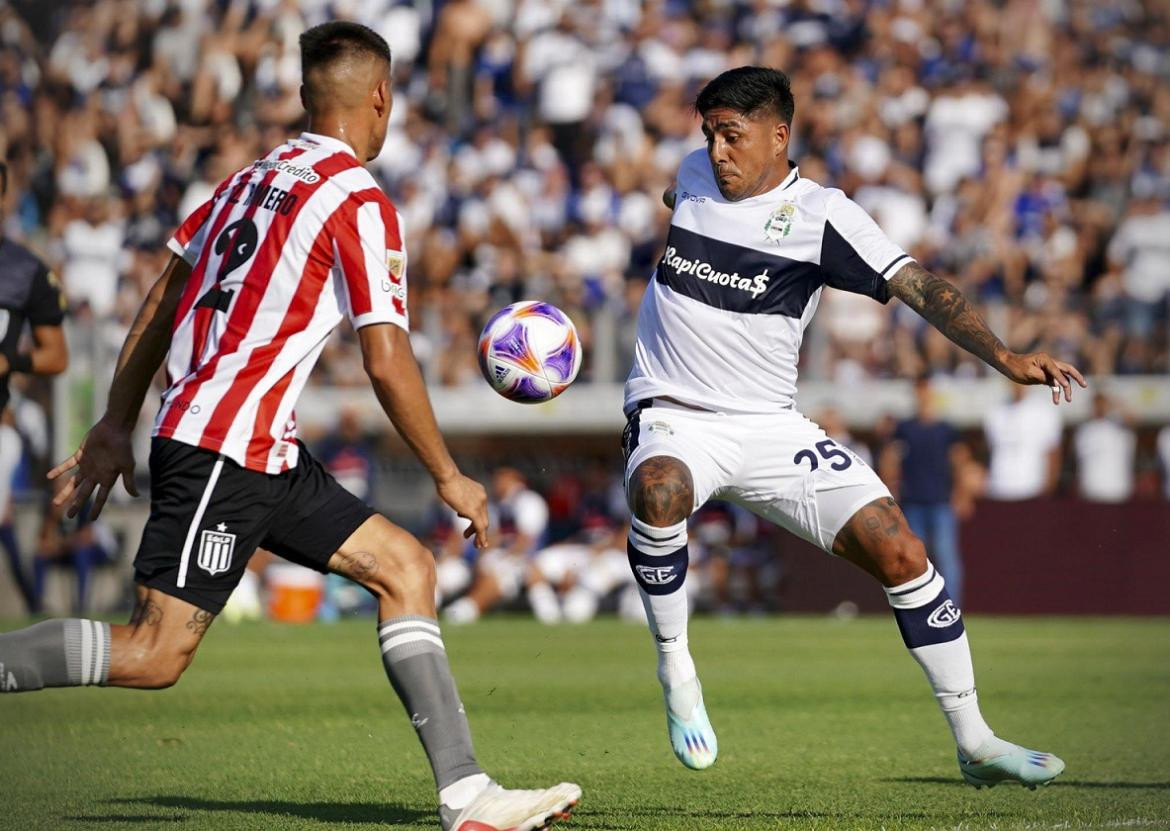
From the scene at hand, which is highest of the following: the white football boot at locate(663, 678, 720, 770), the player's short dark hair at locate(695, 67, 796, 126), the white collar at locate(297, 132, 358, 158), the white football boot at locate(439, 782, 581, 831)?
the player's short dark hair at locate(695, 67, 796, 126)

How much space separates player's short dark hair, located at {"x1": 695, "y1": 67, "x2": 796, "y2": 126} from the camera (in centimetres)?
777

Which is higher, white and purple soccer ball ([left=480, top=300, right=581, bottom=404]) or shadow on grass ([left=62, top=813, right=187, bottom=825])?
white and purple soccer ball ([left=480, top=300, right=581, bottom=404])

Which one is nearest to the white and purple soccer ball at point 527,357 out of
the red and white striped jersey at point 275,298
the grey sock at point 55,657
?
the red and white striped jersey at point 275,298

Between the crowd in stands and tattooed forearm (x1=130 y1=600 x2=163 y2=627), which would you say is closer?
tattooed forearm (x1=130 y1=600 x2=163 y2=627)

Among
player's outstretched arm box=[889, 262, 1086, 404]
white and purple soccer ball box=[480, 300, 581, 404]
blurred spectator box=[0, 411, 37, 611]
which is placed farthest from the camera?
blurred spectator box=[0, 411, 37, 611]

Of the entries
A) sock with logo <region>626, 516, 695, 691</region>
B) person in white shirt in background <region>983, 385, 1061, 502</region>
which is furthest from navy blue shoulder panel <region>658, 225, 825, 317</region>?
person in white shirt in background <region>983, 385, 1061, 502</region>

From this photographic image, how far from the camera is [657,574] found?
7.55 m

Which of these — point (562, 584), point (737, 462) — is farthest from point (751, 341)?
point (562, 584)

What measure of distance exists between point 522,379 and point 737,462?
1.02m

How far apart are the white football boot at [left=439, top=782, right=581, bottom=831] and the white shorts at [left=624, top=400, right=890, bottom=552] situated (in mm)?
1887

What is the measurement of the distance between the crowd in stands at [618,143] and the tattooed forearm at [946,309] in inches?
520

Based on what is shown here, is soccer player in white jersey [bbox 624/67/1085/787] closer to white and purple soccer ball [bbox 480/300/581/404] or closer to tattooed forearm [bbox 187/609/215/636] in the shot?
white and purple soccer ball [bbox 480/300/581/404]

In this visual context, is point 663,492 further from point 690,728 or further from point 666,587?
point 690,728

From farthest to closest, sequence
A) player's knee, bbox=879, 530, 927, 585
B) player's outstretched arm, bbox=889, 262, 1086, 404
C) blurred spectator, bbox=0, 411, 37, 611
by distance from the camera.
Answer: blurred spectator, bbox=0, 411, 37, 611 < player's knee, bbox=879, 530, 927, 585 < player's outstretched arm, bbox=889, 262, 1086, 404
